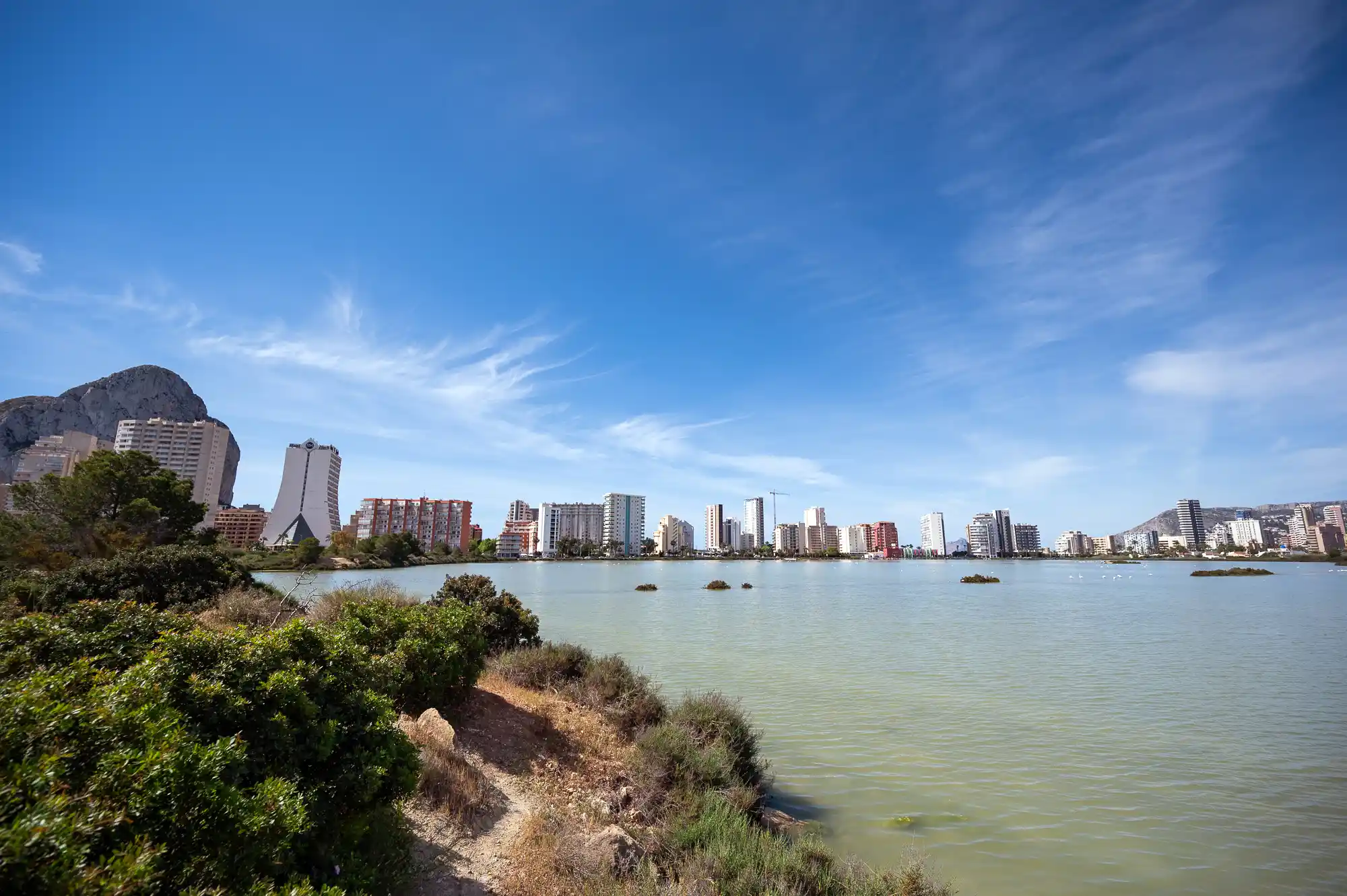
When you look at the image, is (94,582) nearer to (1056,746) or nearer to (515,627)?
(515,627)

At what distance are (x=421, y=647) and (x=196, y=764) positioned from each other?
6055 mm

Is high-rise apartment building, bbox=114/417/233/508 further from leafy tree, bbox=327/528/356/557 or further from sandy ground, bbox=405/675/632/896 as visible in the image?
sandy ground, bbox=405/675/632/896

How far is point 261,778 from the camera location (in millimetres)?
4324

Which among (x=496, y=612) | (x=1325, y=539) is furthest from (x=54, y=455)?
(x=1325, y=539)

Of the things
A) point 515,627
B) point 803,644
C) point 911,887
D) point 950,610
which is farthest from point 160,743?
point 950,610

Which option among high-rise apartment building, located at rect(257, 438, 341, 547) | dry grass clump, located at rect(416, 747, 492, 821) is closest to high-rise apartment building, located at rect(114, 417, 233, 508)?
high-rise apartment building, located at rect(257, 438, 341, 547)

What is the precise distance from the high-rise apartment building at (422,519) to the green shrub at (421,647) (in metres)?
174

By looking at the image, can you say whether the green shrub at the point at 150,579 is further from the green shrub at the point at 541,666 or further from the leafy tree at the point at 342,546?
the leafy tree at the point at 342,546

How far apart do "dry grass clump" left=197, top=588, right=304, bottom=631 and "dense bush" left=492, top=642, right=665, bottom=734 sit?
480cm

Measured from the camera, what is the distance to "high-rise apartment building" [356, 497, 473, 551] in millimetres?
176000

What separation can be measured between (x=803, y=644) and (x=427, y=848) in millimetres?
20903

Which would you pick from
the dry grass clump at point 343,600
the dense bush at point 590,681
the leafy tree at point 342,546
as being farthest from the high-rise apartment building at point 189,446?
the dense bush at point 590,681

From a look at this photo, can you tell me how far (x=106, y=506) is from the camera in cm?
3519

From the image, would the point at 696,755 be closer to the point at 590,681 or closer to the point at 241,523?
the point at 590,681
